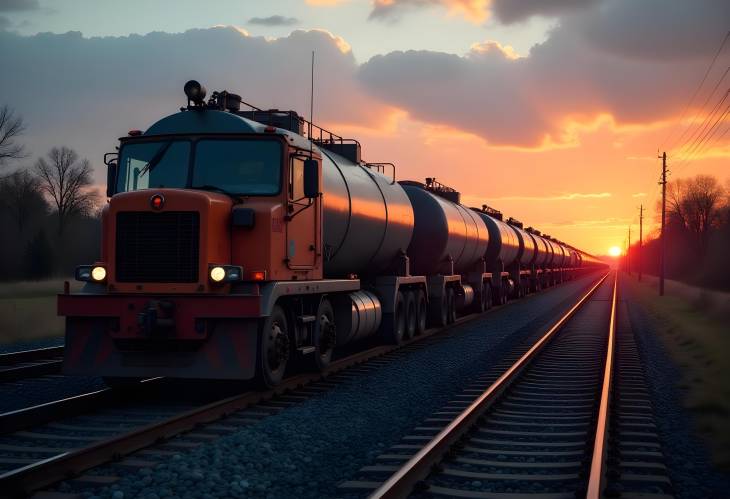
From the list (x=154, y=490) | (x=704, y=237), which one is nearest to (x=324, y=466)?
(x=154, y=490)

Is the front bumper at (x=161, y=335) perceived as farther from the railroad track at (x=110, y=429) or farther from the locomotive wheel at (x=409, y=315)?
the locomotive wheel at (x=409, y=315)

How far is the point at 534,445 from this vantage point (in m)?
7.45

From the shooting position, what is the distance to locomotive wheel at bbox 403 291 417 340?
17.2 meters

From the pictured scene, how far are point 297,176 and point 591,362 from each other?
6973 millimetres

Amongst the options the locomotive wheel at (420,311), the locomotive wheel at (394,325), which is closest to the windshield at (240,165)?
the locomotive wheel at (394,325)

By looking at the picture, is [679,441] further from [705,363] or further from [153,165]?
[705,363]

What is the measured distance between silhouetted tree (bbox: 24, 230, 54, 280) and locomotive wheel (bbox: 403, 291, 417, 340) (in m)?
42.8

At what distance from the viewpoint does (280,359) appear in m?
10.1

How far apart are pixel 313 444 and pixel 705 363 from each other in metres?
9.94

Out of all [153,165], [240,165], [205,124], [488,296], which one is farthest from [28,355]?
[488,296]

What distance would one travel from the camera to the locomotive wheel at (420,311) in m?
18.4

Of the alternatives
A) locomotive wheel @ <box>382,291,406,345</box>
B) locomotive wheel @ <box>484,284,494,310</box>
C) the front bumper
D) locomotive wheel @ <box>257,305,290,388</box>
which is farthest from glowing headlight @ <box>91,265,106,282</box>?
locomotive wheel @ <box>484,284,494,310</box>

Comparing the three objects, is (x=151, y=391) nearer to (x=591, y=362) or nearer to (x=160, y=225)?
(x=160, y=225)

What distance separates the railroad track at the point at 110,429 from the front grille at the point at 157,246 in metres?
1.57
